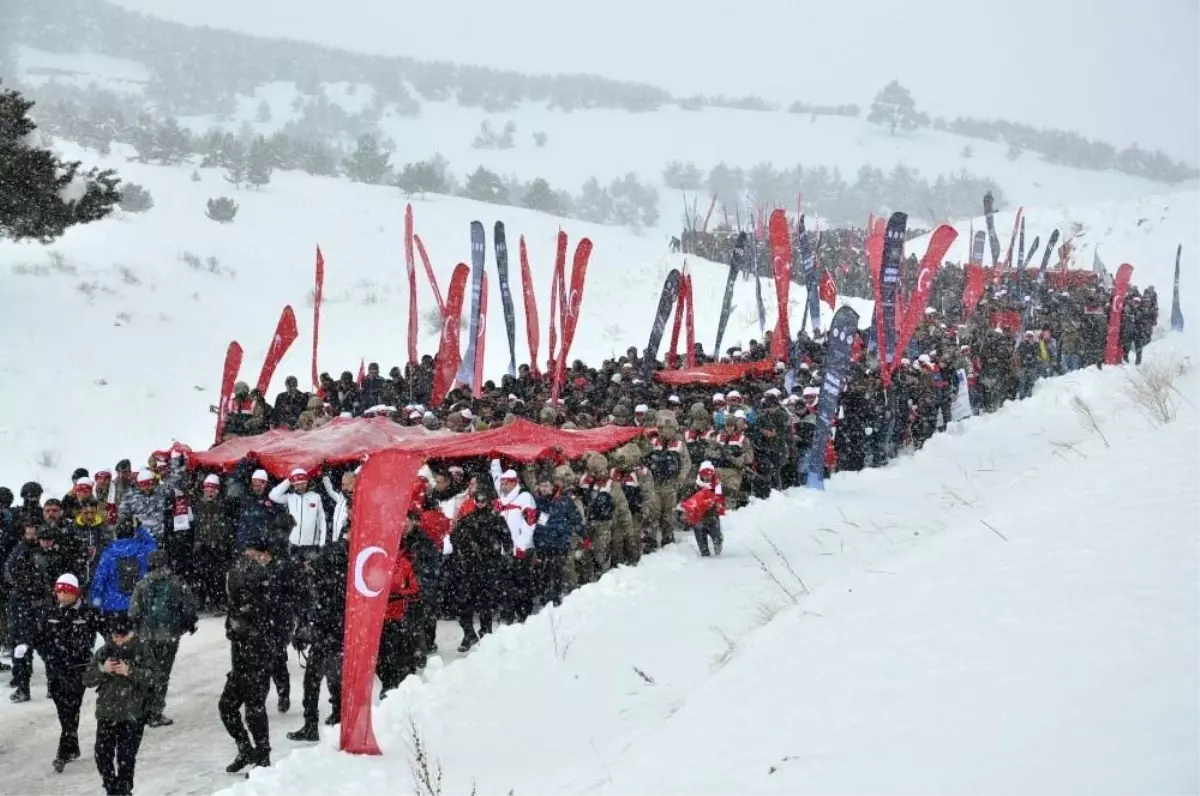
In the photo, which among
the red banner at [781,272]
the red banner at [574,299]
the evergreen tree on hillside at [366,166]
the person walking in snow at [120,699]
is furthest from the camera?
the evergreen tree on hillside at [366,166]

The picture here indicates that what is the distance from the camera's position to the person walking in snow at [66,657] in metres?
7.12

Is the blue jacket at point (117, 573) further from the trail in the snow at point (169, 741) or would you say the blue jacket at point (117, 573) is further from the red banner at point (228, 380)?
the red banner at point (228, 380)

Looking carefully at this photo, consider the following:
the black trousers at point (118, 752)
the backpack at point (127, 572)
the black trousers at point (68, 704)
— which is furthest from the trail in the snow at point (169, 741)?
the backpack at point (127, 572)

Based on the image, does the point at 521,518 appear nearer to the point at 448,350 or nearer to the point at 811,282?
the point at 448,350

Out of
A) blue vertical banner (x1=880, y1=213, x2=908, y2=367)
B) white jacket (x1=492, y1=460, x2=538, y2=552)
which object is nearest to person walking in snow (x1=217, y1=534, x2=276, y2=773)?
white jacket (x1=492, y1=460, x2=538, y2=552)

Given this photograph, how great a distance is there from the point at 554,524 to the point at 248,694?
12.3 ft

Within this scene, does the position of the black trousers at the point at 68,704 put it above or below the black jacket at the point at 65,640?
below

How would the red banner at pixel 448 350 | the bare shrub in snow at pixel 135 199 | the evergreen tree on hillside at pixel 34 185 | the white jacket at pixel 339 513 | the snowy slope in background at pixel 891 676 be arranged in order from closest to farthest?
the snowy slope in background at pixel 891 676, the white jacket at pixel 339 513, the red banner at pixel 448 350, the evergreen tree on hillside at pixel 34 185, the bare shrub in snow at pixel 135 199

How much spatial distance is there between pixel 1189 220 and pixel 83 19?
10488 cm

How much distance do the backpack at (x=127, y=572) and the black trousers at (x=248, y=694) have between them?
1.96 m

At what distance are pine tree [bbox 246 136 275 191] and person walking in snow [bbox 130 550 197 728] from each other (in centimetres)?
4350

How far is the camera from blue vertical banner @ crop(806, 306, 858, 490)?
13.4m

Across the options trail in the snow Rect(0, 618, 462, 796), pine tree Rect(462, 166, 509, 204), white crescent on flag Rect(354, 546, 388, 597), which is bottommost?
trail in the snow Rect(0, 618, 462, 796)

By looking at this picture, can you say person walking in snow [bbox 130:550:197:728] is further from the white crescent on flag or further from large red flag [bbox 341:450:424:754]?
the white crescent on flag
